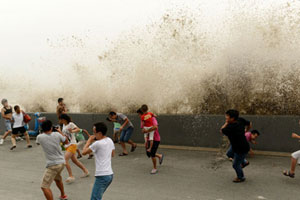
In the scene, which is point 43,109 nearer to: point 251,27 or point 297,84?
point 251,27

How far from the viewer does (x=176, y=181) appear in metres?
5.66

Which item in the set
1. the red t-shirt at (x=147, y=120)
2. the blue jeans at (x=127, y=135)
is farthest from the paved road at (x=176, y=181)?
the red t-shirt at (x=147, y=120)

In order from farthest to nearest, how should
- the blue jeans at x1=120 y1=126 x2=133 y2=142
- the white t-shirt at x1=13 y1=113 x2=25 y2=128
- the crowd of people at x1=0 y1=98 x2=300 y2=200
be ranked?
1. the white t-shirt at x1=13 y1=113 x2=25 y2=128
2. the blue jeans at x1=120 y1=126 x2=133 y2=142
3. the crowd of people at x1=0 y1=98 x2=300 y2=200

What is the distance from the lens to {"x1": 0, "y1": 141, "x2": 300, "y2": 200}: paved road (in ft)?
16.1

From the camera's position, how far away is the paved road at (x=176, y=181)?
4.90m

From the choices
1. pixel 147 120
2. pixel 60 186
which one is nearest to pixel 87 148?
pixel 60 186

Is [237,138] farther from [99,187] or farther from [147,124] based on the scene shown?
[99,187]

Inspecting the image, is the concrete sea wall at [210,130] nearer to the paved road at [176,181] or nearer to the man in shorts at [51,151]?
the paved road at [176,181]

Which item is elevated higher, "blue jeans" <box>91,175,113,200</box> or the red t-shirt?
the red t-shirt

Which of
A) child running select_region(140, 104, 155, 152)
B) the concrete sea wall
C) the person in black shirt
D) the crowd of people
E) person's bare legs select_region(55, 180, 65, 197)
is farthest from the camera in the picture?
the concrete sea wall

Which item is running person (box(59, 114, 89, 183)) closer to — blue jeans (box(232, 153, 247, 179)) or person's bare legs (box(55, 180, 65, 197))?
person's bare legs (box(55, 180, 65, 197))

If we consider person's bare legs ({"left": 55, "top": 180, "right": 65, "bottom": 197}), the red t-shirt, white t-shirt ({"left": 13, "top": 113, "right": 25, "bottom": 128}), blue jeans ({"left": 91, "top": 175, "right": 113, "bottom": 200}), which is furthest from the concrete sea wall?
blue jeans ({"left": 91, "top": 175, "right": 113, "bottom": 200})

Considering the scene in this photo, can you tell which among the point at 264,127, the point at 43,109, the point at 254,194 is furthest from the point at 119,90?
the point at 254,194

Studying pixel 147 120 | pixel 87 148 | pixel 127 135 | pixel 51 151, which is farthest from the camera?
pixel 127 135
